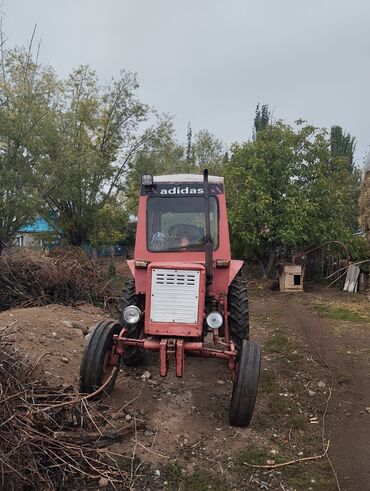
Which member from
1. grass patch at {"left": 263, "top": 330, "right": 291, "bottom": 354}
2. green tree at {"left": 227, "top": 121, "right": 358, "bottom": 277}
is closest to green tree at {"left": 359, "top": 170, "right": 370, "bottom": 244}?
green tree at {"left": 227, "top": 121, "right": 358, "bottom": 277}

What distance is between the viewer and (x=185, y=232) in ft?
20.7

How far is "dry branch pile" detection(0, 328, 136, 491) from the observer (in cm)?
349

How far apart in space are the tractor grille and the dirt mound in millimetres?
1240

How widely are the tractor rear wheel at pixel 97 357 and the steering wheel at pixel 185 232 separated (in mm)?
1465

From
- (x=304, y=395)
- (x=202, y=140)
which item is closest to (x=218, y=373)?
(x=304, y=395)

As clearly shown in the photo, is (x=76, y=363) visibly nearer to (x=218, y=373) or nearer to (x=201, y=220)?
(x=218, y=373)

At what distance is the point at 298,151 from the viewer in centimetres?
1631

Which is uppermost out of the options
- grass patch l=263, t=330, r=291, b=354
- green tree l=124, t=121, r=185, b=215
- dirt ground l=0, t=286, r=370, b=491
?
green tree l=124, t=121, r=185, b=215

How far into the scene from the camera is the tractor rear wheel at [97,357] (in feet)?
16.8

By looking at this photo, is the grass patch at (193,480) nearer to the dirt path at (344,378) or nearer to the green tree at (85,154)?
the dirt path at (344,378)

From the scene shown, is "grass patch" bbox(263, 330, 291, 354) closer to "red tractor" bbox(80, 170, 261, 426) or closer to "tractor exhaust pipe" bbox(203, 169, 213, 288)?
"red tractor" bbox(80, 170, 261, 426)

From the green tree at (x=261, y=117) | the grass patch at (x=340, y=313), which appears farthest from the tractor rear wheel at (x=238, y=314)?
the green tree at (x=261, y=117)

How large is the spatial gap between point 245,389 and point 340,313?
7.25 metres

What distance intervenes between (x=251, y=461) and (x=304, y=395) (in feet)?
6.26
